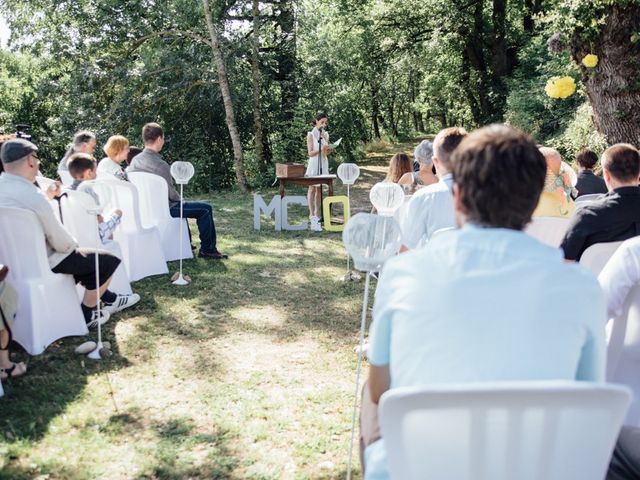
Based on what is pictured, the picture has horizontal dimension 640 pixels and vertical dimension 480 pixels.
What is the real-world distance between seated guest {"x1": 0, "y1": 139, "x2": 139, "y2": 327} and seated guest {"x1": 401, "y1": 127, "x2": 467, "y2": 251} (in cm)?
221

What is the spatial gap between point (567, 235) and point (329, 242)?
191 inches

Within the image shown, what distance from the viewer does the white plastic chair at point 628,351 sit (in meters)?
2.32

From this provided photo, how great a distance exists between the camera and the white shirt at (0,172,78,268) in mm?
3783

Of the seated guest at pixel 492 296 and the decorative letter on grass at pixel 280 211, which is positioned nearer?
the seated guest at pixel 492 296

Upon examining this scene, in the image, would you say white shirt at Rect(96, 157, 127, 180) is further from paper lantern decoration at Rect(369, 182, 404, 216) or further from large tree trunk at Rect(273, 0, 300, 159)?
large tree trunk at Rect(273, 0, 300, 159)

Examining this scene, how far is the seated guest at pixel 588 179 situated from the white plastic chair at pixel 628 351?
3.57 metres

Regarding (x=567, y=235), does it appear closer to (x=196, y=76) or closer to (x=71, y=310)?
(x=71, y=310)

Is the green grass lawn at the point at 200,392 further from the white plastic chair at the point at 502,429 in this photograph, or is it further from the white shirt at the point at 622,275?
the white plastic chair at the point at 502,429

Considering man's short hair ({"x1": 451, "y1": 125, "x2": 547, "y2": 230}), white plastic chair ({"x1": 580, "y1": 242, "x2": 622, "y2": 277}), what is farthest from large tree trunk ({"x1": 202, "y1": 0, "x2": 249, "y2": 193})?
man's short hair ({"x1": 451, "y1": 125, "x2": 547, "y2": 230})

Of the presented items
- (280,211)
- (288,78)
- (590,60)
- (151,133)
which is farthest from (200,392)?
(288,78)

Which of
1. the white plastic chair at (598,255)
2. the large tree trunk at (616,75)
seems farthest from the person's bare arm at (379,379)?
the large tree trunk at (616,75)

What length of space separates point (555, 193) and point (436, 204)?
179 cm

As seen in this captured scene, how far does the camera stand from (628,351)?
238 centimetres

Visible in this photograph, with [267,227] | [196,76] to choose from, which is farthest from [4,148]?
[196,76]
